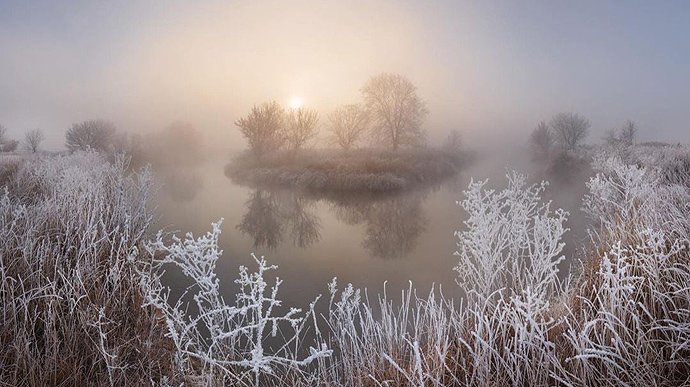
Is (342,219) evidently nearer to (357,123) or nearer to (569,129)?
(357,123)

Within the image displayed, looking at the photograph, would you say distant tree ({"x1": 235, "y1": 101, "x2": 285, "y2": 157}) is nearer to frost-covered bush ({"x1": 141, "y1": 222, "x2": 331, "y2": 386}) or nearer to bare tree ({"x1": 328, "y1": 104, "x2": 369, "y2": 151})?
bare tree ({"x1": 328, "y1": 104, "x2": 369, "y2": 151})

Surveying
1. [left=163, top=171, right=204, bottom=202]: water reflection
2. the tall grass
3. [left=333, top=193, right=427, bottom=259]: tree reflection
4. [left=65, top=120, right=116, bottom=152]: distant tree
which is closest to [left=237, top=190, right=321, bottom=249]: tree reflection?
[left=333, top=193, right=427, bottom=259]: tree reflection

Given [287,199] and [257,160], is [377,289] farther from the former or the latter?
[257,160]

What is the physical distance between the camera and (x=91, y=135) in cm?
2422

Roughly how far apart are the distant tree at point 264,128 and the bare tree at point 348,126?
402cm

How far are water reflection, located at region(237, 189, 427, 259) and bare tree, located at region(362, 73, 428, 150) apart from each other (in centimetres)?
1342

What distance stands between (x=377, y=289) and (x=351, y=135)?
23.3 m

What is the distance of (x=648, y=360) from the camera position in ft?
10.0

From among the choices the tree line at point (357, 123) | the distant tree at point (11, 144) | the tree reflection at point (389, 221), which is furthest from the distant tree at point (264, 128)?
the distant tree at point (11, 144)

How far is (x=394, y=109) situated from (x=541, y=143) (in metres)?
→ 15.5

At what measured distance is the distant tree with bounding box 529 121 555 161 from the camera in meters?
33.8

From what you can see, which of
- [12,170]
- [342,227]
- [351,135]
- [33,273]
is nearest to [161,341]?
[33,273]

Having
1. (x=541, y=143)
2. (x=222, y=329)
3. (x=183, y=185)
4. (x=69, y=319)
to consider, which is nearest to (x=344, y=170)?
(x=183, y=185)

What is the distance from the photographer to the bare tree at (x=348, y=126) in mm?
29453
